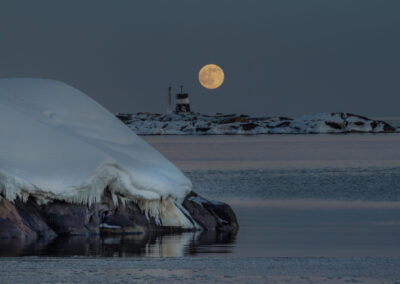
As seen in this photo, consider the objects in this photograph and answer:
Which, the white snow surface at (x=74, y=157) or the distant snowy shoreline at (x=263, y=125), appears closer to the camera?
the white snow surface at (x=74, y=157)

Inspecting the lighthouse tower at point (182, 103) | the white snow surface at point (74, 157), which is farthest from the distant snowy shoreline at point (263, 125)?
the white snow surface at point (74, 157)

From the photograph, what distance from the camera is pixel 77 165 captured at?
15.6m

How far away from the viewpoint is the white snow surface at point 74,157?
15203mm

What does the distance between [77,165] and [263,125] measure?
147 meters

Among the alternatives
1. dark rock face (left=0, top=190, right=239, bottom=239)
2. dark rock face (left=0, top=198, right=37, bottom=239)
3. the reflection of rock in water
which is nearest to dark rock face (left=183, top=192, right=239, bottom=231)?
dark rock face (left=0, top=190, right=239, bottom=239)

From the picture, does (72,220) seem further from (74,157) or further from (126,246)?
(126,246)

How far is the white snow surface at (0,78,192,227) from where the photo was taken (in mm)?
15203

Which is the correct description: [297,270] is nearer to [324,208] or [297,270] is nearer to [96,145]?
[96,145]

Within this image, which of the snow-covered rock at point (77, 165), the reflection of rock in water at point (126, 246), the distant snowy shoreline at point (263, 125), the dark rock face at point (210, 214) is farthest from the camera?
the distant snowy shoreline at point (263, 125)

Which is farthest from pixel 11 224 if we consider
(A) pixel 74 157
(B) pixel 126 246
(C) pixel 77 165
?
(B) pixel 126 246

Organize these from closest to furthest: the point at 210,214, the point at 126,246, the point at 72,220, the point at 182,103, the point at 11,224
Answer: the point at 126,246
the point at 11,224
the point at 72,220
the point at 210,214
the point at 182,103

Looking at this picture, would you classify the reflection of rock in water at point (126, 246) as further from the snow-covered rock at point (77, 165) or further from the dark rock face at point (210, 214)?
the dark rock face at point (210, 214)

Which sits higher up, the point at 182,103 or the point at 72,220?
the point at 182,103

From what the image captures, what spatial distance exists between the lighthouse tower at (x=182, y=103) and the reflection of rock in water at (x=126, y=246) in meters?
141
